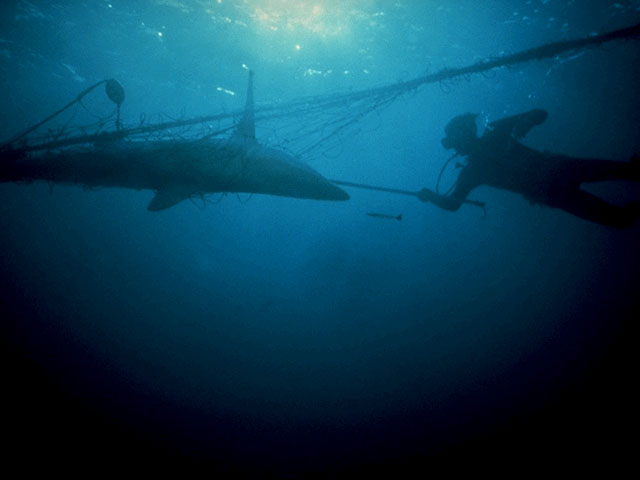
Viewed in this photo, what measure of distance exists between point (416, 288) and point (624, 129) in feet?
77.1

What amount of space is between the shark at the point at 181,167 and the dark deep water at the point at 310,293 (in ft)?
5.17

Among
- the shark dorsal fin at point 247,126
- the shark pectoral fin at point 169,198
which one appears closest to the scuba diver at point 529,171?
the shark dorsal fin at point 247,126

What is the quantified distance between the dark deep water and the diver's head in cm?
171

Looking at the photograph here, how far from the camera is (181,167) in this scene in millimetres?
5051

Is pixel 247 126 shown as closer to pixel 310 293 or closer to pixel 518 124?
pixel 518 124

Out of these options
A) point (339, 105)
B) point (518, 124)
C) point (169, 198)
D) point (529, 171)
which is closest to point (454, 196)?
point (529, 171)

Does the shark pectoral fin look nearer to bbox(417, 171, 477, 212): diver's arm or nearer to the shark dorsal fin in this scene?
the shark dorsal fin

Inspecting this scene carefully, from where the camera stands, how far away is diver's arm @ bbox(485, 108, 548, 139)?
15.6 ft

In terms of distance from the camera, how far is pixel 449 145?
608cm

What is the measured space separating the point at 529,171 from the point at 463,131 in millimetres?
1477

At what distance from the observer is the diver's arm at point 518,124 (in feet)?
15.6

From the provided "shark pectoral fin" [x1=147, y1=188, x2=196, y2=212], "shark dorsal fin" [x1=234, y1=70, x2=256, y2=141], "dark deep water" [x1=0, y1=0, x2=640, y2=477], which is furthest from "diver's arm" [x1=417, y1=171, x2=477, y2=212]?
"shark pectoral fin" [x1=147, y1=188, x2=196, y2=212]

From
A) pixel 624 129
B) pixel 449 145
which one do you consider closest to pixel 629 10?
pixel 449 145

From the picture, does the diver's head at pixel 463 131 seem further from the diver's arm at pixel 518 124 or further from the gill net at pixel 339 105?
the gill net at pixel 339 105
